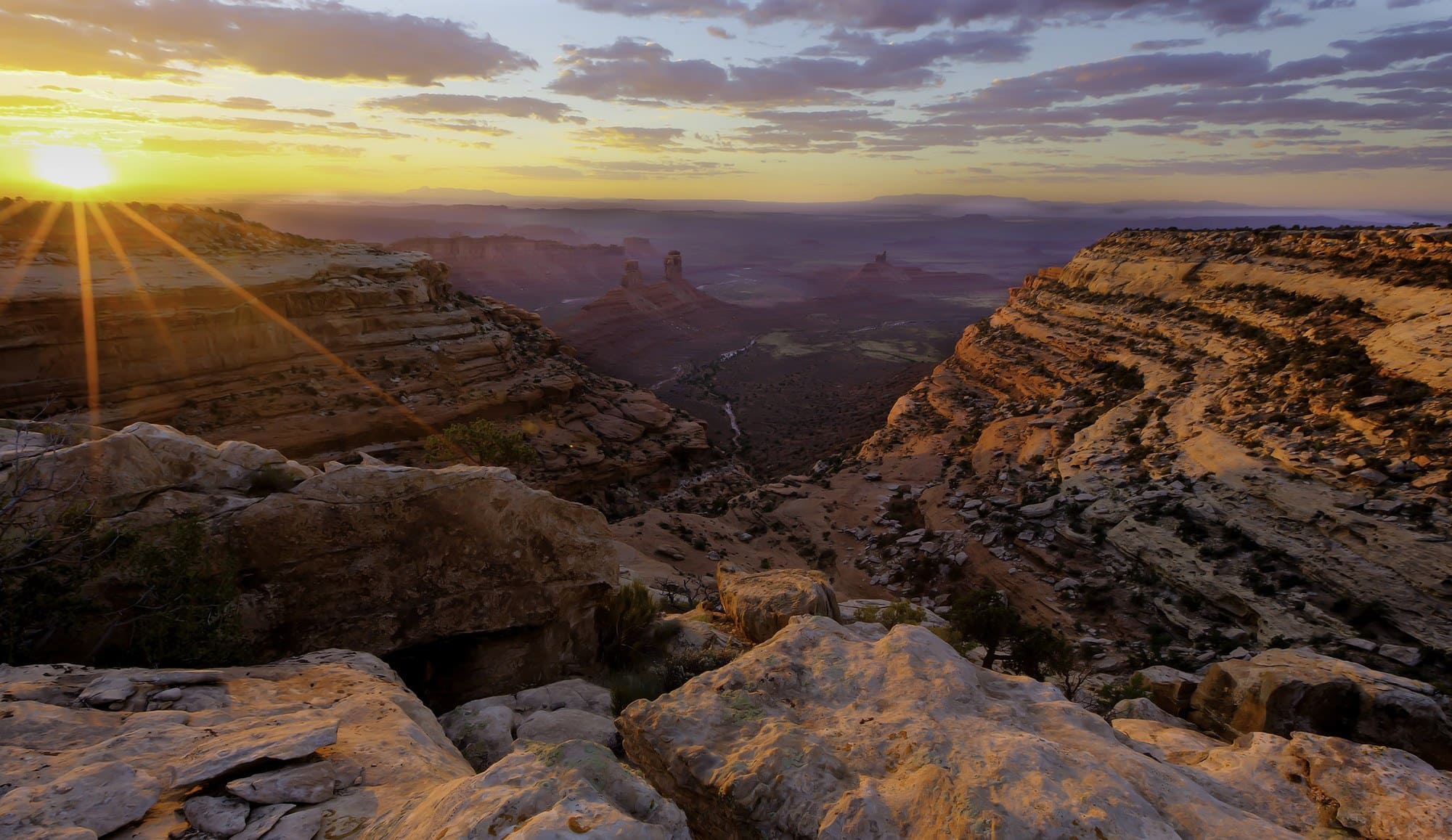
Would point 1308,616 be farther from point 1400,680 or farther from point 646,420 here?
point 646,420

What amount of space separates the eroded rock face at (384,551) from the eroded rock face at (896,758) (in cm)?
478

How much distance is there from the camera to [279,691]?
6863mm

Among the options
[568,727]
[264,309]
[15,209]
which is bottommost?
[568,727]

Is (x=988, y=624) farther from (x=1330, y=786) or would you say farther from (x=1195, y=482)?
(x=1195, y=482)

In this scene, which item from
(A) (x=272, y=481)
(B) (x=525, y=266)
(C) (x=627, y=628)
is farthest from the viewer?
(B) (x=525, y=266)

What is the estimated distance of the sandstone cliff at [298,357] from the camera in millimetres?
23625

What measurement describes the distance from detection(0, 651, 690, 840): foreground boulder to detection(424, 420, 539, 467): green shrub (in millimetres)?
21101

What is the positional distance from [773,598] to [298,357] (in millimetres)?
28620

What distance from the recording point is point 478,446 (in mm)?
26859

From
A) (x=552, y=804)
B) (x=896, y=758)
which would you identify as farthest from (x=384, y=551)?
(x=896, y=758)

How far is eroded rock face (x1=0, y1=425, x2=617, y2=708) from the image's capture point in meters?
8.70

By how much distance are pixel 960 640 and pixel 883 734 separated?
7408 mm

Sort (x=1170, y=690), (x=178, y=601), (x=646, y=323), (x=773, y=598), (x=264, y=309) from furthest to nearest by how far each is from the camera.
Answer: (x=646, y=323)
(x=264, y=309)
(x=773, y=598)
(x=1170, y=690)
(x=178, y=601)

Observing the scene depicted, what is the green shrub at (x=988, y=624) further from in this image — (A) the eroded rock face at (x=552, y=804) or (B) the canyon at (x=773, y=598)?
(A) the eroded rock face at (x=552, y=804)
